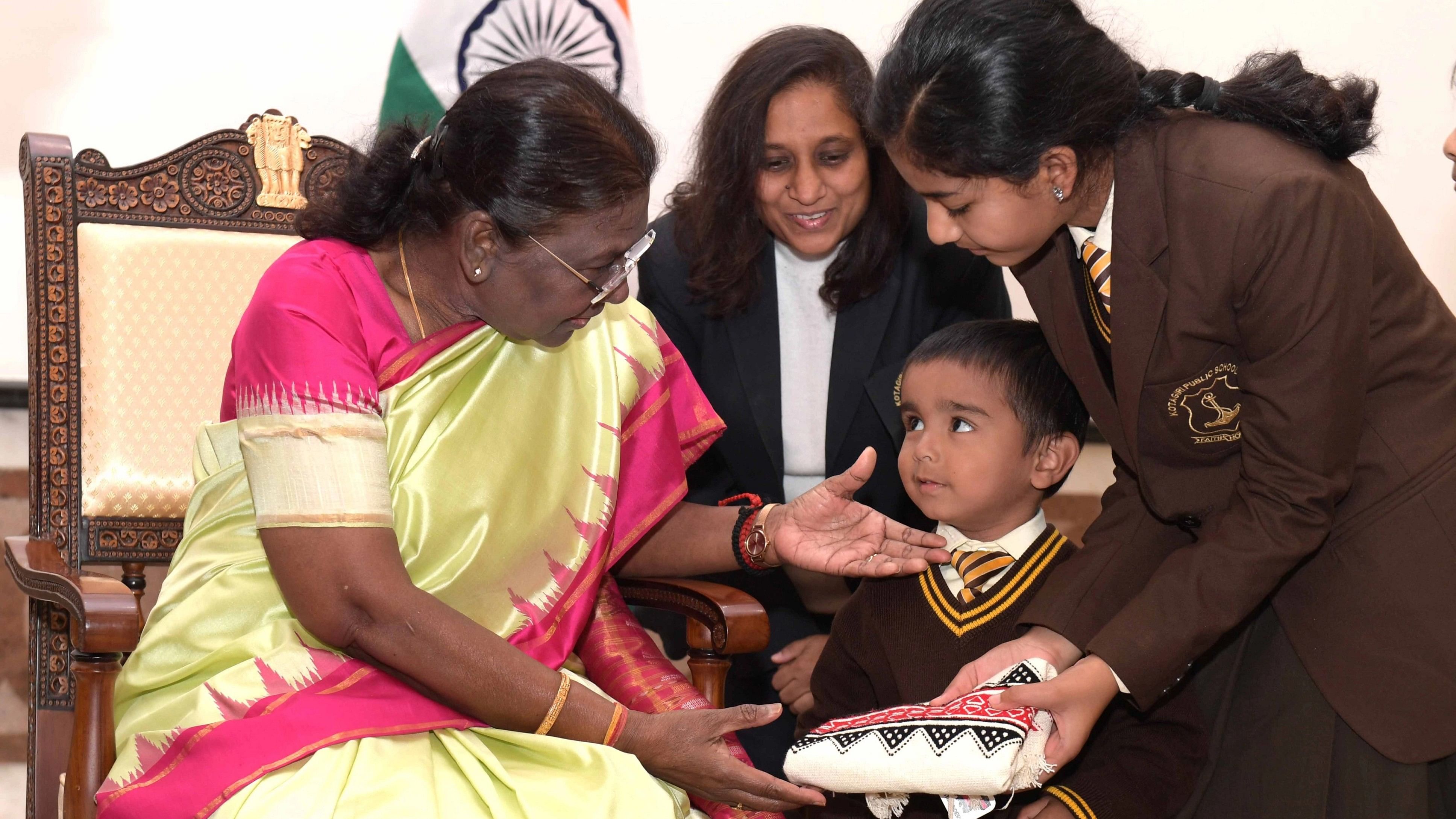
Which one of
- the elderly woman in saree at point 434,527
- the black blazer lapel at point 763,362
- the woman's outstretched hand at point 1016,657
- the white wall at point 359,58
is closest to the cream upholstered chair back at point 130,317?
the elderly woman in saree at point 434,527

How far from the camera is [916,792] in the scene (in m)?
1.66

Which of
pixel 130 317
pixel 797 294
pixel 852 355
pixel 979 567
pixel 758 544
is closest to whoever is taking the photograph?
pixel 979 567

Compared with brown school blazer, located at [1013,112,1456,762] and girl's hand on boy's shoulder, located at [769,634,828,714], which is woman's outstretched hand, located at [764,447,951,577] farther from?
girl's hand on boy's shoulder, located at [769,634,828,714]

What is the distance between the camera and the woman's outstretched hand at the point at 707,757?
1.65 m

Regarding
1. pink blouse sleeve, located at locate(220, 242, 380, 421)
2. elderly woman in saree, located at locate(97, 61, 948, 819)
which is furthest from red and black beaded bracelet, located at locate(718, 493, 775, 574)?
pink blouse sleeve, located at locate(220, 242, 380, 421)

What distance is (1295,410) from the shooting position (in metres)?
1.49

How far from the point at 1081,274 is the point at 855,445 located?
83 centimetres

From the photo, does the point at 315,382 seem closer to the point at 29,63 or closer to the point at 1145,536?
the point at 1145,536

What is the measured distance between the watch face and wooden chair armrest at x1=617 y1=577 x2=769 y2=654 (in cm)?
7

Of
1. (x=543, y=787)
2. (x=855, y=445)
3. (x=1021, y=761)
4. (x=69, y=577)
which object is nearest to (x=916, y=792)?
(x=1021, y=761)

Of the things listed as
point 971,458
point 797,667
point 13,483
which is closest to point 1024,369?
point 971,458

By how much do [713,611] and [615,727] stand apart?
0.38 meters

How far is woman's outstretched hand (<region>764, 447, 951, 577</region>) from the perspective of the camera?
1923mm

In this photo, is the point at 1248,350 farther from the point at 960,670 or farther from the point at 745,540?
the point at 745,540
